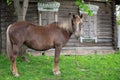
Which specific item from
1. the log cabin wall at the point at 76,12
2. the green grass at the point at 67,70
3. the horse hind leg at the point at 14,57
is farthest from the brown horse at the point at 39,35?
the log cabin wall at the point at 76,12

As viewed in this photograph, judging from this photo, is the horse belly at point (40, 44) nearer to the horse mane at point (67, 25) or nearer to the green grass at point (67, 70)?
the horse mane at point (67, 25)

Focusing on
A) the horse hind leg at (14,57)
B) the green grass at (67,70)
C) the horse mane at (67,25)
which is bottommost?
the green grass at (67,70)

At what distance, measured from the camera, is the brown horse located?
8.55 m

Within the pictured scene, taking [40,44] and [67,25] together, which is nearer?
[40,44]

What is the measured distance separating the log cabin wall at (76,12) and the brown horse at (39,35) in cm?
507

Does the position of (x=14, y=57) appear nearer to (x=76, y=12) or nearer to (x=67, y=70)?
(x=67, y=70)

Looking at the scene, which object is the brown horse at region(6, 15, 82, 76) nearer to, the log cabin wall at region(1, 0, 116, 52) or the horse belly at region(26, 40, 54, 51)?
the horse belly at region(26, 40, 54, 51)

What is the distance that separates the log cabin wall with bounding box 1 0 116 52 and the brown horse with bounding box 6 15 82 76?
16.6 feet

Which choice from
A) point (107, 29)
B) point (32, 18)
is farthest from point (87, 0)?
point (32, 18)

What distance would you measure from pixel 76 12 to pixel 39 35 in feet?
20.8

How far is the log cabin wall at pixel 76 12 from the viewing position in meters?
13.9

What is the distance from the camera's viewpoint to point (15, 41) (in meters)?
8.55

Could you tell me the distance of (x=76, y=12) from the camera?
1488 centimetres

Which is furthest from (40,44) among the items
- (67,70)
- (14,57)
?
(67,70)
